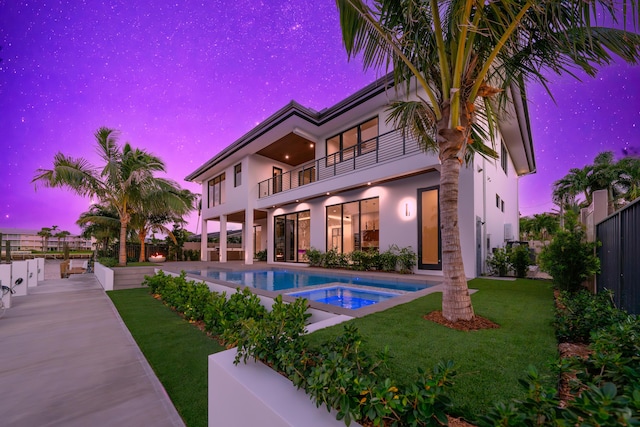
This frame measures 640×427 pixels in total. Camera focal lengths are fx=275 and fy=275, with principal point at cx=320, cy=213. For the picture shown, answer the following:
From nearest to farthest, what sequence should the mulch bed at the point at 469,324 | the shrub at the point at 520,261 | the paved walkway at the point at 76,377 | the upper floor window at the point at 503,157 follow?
the paved walkway at the point at 76,377
the mulch bed at the point at 469,324
the shrub at the point at 520,261
the upper floor window at the point at 503,157

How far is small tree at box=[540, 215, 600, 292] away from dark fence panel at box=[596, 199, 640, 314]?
1.49ft

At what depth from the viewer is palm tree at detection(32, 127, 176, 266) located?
36.9ft

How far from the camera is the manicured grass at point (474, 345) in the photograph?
2.18m

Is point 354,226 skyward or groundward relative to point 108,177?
groundward

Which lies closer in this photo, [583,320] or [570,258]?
[583,320]

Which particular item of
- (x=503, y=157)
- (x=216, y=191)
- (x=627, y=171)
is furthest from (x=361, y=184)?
(x=627, y=171)

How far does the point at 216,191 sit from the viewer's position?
883 inches

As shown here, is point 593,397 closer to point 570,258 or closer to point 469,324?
point 469,324

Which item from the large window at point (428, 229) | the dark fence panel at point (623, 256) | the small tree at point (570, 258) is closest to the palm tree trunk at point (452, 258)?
the dark fence panel at point (623, 256)

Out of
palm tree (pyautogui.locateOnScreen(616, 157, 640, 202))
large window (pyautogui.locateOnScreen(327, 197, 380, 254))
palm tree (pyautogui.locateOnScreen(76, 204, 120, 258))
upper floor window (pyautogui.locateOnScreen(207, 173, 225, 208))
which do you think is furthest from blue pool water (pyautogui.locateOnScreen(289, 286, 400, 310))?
palm tree (pyautogui.locateOnScreen(616, 157, 640, 202))

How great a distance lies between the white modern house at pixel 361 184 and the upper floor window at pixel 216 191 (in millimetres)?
1397

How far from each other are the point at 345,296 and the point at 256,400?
6.93 meters

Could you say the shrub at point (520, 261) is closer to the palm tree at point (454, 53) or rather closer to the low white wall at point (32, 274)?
the palm tree at point (454, 53)

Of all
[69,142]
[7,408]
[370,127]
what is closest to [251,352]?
[7,408]
